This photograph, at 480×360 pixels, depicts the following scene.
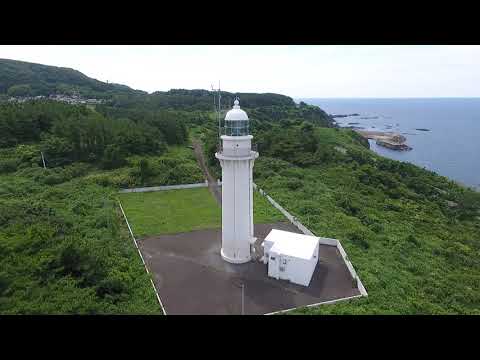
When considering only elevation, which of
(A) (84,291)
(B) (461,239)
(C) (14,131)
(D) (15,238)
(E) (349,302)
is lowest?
(B) (461,239)

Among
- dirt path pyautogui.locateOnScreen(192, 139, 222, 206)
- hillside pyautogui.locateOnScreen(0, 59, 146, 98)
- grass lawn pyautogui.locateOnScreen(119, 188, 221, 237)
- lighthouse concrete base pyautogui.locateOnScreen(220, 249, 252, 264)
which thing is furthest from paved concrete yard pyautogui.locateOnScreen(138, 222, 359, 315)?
hillside pyautogui.locateOnScreen(0, 59, 146, 98)

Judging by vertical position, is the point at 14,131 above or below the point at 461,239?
above

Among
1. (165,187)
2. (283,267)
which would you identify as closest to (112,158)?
(165,187)

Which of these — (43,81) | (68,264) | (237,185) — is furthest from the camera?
(43,81)

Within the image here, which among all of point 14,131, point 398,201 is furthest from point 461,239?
point 14,131

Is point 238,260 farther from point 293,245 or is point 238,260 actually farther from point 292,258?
point 292,258

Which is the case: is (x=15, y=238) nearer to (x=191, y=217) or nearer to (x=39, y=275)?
(x=39, y=275)
